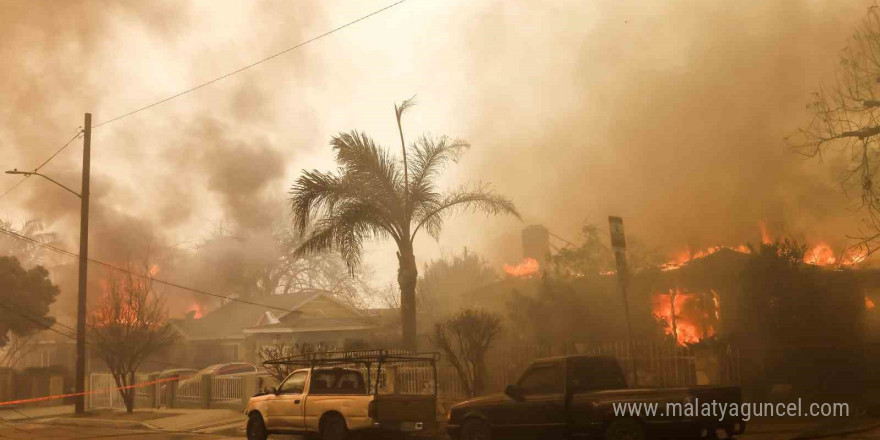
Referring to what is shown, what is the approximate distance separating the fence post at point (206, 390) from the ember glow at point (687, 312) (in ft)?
49.1

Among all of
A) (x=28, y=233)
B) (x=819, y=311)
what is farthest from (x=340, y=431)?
(x=28, y=233)

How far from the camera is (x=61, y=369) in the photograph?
35531mm

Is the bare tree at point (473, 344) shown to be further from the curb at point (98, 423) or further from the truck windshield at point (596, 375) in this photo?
the curb at point (98, 423)

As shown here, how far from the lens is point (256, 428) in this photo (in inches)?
595

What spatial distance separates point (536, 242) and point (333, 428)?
2712cm

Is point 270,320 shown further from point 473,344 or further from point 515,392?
point 515,392

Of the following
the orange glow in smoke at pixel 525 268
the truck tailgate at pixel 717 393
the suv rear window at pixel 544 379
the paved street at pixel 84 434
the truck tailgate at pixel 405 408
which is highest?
the orange glow in smoke at pixel 525 268

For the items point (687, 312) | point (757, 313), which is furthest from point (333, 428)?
point (687, 312)

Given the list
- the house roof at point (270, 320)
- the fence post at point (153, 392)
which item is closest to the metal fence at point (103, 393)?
the fence post at point (153, 392)

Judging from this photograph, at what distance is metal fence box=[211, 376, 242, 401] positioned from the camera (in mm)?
24016

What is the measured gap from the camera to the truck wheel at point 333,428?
1330 cm

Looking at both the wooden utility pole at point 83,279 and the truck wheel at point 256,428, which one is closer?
the truck wheel at point 256,428

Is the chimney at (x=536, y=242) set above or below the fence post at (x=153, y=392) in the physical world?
above

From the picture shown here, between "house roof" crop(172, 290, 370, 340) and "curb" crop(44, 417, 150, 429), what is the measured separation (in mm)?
Result: 14887
